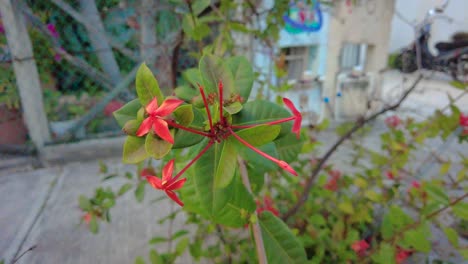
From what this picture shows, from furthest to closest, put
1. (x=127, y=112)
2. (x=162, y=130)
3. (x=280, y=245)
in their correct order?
(x=280, y=245)
(x=127, y=112)
(x=162, y=130)

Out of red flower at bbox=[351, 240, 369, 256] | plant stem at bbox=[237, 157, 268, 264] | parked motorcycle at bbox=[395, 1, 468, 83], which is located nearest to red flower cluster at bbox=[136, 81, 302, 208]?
plant stem at bbox=[237, 157, 268, 264]

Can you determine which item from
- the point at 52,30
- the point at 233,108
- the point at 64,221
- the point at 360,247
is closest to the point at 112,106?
the point at 52,30

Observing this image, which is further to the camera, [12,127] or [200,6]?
[12,127]

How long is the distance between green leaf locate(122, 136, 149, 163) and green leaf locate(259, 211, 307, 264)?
0.30 m

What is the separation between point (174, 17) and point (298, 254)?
5.56 ft

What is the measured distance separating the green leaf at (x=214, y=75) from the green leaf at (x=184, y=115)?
3.1 inches

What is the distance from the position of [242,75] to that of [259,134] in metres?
0.17

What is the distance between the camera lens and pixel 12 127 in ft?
6.09

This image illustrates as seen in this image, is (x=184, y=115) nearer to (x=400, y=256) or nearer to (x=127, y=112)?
(x=127, y=112)

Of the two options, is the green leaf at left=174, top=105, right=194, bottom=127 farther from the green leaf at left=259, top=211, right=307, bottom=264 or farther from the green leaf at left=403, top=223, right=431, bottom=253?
the green leaf at left=403, top=223, right=431, bottom=253

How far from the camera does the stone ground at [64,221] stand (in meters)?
0.90

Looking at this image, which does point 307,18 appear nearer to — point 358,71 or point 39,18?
point 358,71

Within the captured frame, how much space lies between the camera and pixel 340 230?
0.96m

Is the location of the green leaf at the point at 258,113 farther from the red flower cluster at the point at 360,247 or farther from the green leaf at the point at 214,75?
the red flower cluster at the point at 360,247
